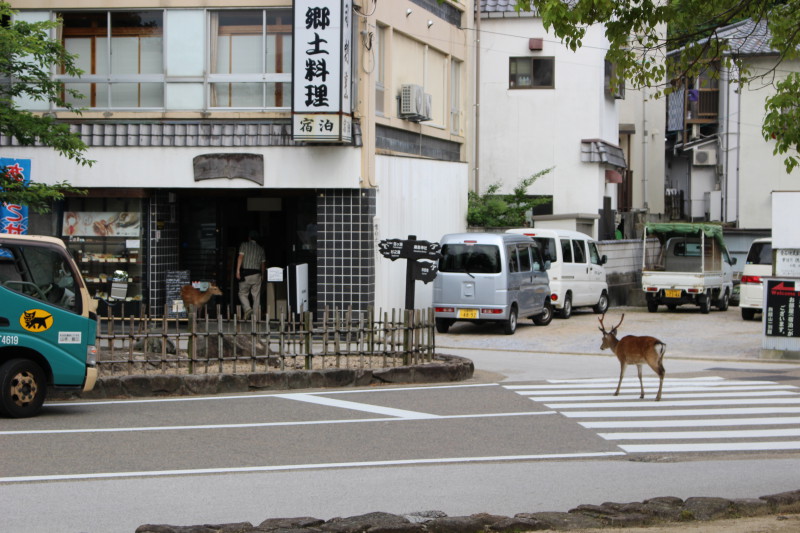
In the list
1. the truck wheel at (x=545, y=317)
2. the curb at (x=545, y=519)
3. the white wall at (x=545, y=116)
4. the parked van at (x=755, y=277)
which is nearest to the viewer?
the curb at (x=545, y=519)

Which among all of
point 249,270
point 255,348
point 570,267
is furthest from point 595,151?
point 255,348

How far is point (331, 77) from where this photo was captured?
20.6 m

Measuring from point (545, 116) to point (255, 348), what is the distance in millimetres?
20585

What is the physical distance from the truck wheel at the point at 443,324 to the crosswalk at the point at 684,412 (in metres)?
7.40

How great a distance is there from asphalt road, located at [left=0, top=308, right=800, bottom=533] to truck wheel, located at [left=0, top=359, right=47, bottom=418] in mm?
234

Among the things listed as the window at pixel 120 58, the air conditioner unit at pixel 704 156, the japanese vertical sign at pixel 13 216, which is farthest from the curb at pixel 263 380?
the air conditioner unit at pixel 704 156

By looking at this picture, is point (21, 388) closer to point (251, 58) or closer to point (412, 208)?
point (251, 58)

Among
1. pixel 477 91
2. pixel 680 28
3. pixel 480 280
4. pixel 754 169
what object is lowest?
pixel 480 280

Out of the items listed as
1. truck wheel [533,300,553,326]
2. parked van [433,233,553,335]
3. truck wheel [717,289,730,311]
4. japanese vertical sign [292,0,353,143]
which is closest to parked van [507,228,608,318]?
truck wheel [533,300,553,326]

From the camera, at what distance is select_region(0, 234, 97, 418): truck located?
39.0 ft

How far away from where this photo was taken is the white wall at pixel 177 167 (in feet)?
72.1

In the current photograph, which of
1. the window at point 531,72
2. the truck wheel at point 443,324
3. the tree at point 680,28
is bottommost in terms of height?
the truck wheel at point 443,324

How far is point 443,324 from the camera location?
24.0 m

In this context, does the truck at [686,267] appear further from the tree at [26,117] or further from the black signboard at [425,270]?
the tree at [26,117]
